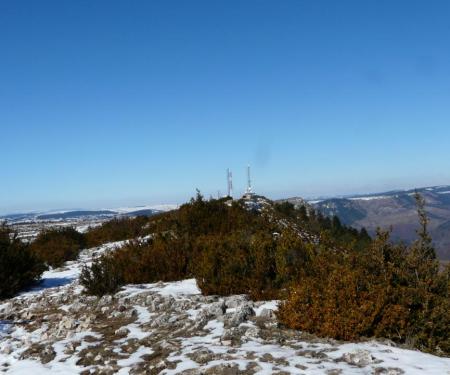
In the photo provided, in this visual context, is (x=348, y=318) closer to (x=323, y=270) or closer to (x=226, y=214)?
(x=323, y=270)

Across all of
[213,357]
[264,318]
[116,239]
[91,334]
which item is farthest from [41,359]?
[116,239]

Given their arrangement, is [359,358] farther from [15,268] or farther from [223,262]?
[15,268]

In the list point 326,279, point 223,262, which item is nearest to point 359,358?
point 326,279

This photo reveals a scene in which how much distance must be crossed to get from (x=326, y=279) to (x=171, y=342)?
95.4 inches

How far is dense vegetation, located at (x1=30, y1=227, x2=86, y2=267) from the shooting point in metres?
15.6

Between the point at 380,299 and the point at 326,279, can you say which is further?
the point at 326,279

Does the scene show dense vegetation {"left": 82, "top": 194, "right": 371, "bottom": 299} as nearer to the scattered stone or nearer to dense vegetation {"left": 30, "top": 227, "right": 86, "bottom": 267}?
the scattered stone

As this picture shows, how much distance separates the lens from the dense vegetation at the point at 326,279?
5809 millimetres

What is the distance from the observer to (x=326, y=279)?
676 cm

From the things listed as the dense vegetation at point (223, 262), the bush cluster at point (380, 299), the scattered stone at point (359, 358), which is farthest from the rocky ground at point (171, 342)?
the dense vegetation at point (223, 262)

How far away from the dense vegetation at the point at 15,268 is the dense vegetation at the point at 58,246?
1261mm

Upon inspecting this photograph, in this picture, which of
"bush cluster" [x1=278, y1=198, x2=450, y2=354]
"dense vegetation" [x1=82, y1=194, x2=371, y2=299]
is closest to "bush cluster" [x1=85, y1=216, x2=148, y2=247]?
"dense vegetation" [x1=82, y1=194, x2=371, y2=299]

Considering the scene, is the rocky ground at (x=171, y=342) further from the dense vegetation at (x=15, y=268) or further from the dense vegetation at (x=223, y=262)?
the dense vegetation at (x=15, y=268)

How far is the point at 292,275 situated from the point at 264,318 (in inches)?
77.2
